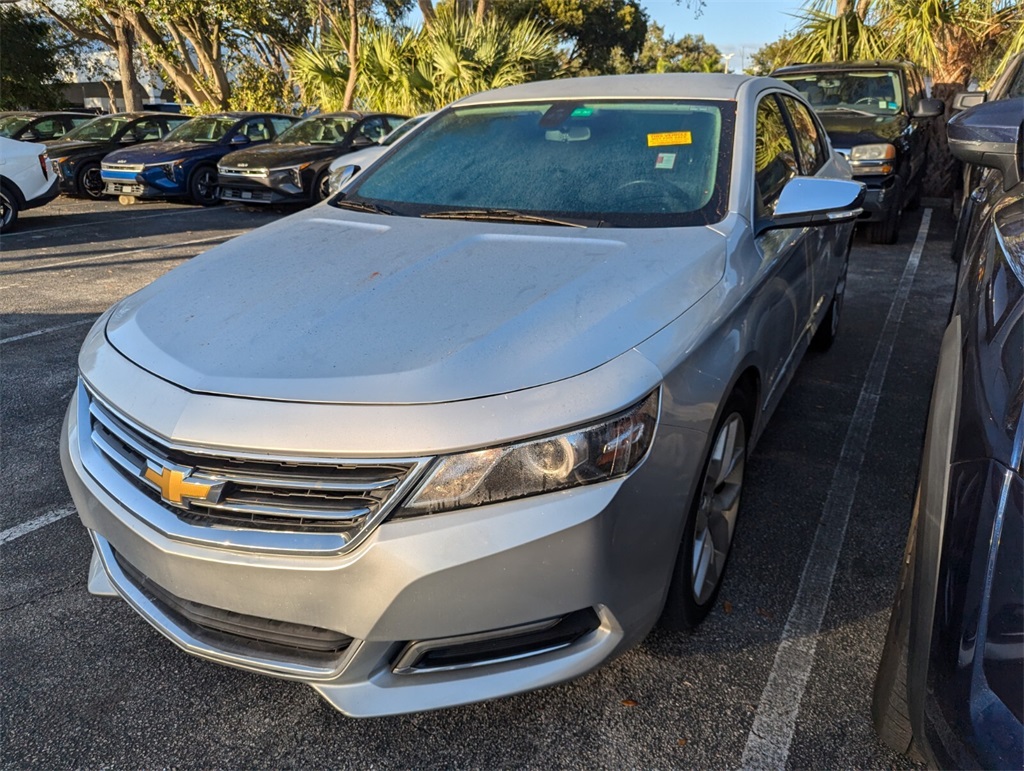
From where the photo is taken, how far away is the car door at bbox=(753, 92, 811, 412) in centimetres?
271

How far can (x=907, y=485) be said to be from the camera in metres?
3.35

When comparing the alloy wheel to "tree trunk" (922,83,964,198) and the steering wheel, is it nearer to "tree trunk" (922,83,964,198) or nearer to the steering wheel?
the steering wheel

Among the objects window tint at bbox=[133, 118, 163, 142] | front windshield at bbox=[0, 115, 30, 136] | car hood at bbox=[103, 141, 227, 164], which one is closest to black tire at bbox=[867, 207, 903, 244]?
car hood at bbox=[103, 141, 227, 164]

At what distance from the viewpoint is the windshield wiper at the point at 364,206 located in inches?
119

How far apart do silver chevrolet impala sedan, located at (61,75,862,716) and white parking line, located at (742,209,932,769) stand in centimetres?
28

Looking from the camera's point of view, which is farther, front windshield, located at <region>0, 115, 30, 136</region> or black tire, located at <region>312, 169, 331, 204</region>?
front windshield, located at <region>0, 115, 30, 136</region>

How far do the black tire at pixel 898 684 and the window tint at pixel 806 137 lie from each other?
244cm

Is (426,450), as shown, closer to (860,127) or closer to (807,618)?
(807,618)

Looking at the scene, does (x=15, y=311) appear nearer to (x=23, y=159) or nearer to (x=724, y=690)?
(x=23, y=159)

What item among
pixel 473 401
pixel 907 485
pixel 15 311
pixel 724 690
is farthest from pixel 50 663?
pixel 15 311

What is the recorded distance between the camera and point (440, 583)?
1.65 m

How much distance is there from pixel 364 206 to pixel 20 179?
9.11 m

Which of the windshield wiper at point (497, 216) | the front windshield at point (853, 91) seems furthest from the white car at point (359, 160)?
the front windshield at point (853, 91)

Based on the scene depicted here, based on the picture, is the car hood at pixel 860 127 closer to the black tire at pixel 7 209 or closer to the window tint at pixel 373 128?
the window tint at pixel 373 128
